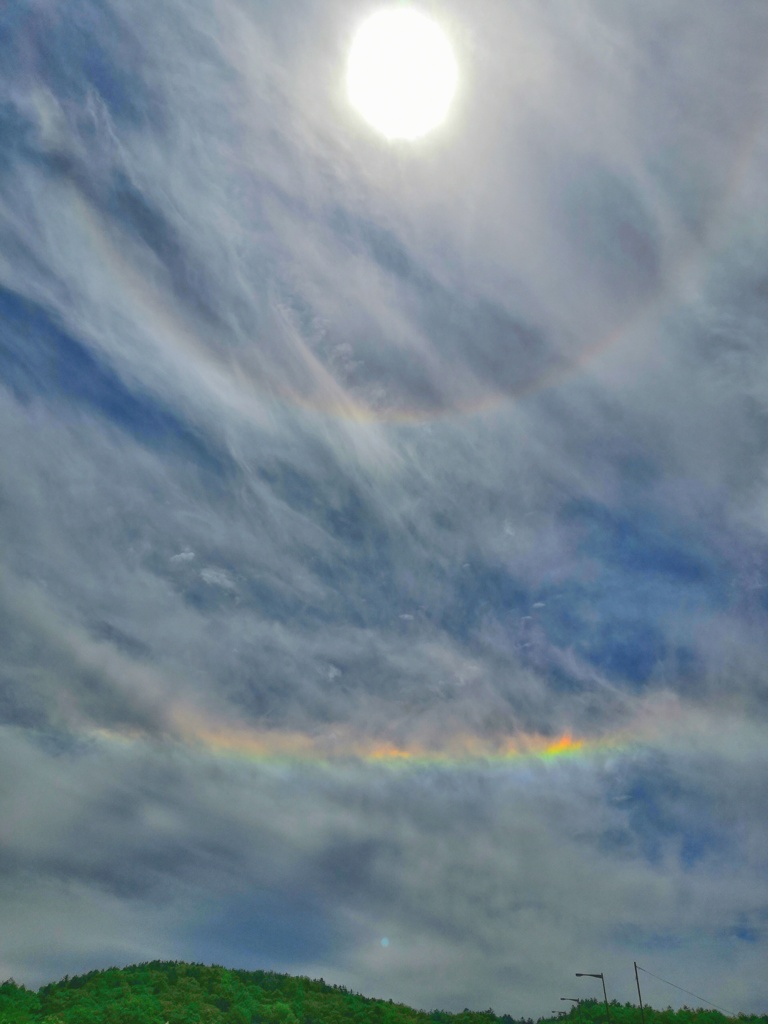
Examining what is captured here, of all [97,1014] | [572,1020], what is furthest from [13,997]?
[572,1020]

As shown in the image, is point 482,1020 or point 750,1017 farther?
point 482,1020

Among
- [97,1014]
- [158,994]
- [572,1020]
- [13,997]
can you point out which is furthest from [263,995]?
[572,1020]

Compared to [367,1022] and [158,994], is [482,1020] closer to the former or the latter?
[367,1022]

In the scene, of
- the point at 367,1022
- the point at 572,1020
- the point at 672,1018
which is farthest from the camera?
the point at 367,1022

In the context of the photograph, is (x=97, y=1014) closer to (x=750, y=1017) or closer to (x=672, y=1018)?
(x=672, y=1018)

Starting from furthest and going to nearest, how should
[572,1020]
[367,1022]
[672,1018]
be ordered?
[367,1022] → [572,1020] → [672,1018]
